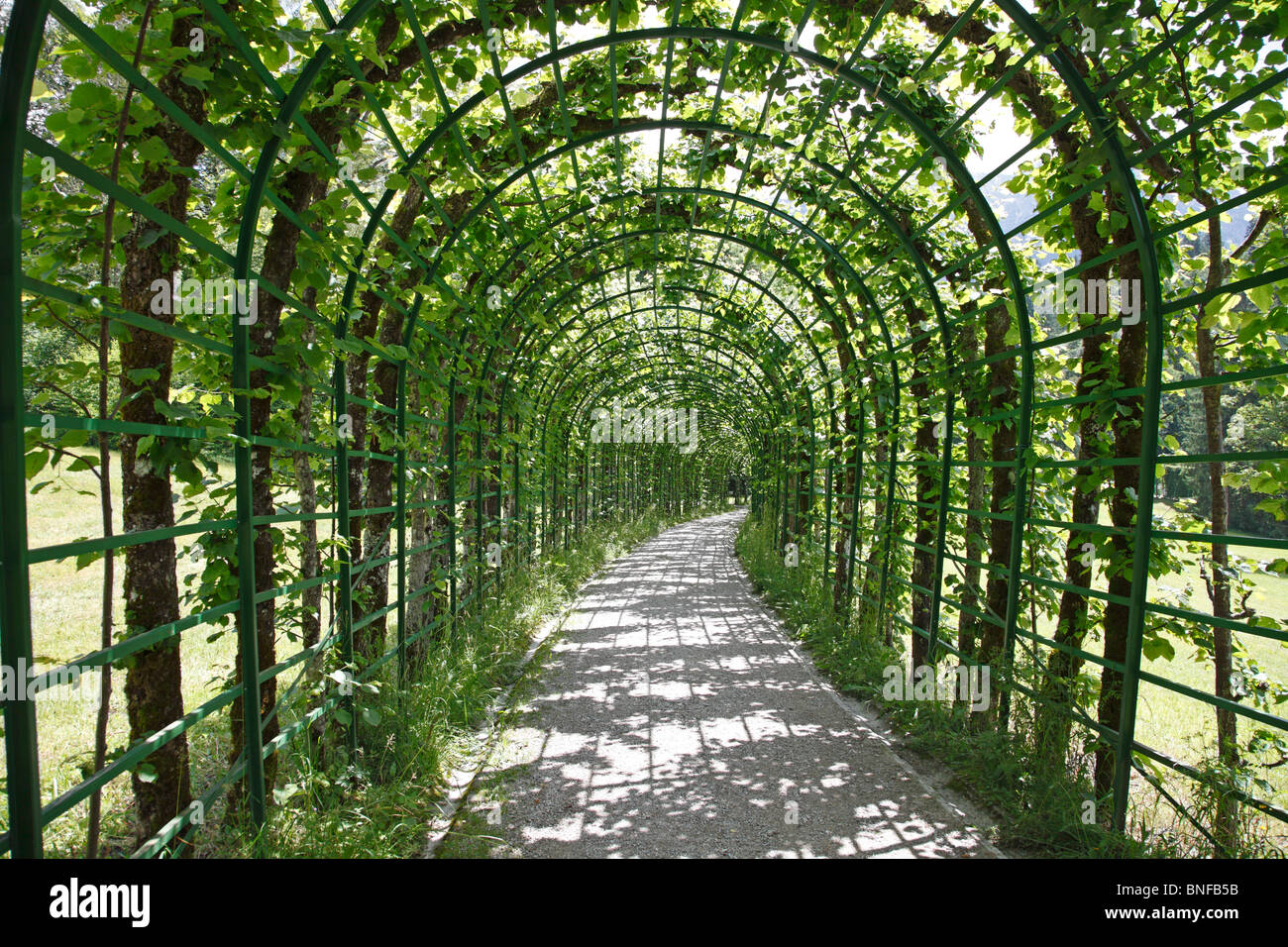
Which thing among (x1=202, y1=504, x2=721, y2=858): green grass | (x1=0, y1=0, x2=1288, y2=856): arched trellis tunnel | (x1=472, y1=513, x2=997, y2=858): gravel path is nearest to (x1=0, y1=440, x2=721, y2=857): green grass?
(x1=202, y1=504, x2=721, y2=858): green grass

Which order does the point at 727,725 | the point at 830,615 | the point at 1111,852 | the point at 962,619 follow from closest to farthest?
1. the point at 1111,852
2. the point at 727,725
3. the point at 962,619
4. the point at 830,615

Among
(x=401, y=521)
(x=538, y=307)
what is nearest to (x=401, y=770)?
(x=401, y=521)

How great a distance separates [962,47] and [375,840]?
557 centimetres

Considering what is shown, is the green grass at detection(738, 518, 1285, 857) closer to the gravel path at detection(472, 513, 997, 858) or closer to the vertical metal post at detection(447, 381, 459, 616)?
the gravel path at detection(472, 513, 997, 858)

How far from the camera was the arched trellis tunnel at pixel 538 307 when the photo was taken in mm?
2229

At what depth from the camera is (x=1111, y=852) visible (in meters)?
2.94

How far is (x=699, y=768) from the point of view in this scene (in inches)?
169

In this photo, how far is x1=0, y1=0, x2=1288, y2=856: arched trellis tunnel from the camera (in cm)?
223

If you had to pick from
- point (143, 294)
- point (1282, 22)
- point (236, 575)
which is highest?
point (1282, 22)

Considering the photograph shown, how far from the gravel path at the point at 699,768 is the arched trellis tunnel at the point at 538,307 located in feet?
2.59

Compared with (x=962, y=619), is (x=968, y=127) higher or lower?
higher
